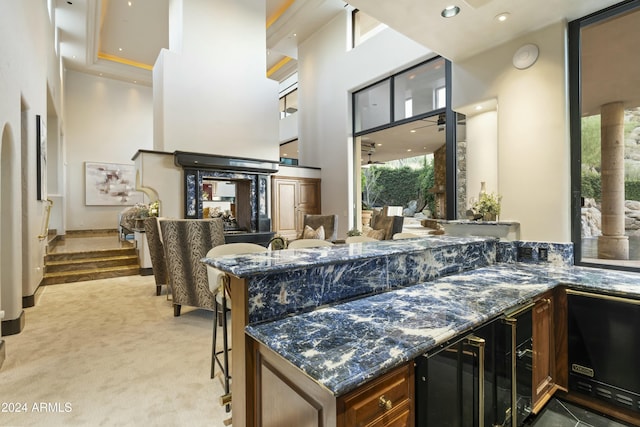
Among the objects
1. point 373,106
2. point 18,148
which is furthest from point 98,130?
point 373,106

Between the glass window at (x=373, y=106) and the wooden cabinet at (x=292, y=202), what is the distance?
193 centimetres

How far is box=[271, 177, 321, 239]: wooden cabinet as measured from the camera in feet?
25.0

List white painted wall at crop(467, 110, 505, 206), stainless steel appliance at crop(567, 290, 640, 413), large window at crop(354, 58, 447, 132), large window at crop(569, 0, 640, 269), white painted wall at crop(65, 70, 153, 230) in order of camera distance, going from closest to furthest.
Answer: stainless steel appliance at crop(567, 290, 640, 413), large window at crop(569, 0, 640, 269), white painted wall at crop(467, 110, 505, 206), large window at crop(354, 58, 447, 132), white painted wall at crop(65, 70, 153, 230)

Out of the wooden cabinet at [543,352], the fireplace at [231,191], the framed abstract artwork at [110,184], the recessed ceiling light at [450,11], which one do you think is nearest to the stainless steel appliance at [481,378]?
the wooden cabinet at [543,352]

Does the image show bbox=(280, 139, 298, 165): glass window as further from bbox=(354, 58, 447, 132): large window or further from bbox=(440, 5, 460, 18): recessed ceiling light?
bbox=(440, 5, 460, 18): recessed ceiling light

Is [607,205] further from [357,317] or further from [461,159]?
[357,317]

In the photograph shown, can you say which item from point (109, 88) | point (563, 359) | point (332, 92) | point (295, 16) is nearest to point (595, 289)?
point (563, 359)

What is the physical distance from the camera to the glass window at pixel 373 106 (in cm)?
659

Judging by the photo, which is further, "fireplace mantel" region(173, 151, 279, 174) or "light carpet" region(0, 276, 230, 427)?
"fireplace mantel" region(173, 151, 279, 174)

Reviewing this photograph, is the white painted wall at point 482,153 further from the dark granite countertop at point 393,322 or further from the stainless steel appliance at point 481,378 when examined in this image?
the stainless steel appliance at point 481,378

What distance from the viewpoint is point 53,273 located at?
5234mm

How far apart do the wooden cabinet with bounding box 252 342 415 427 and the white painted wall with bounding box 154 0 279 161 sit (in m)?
5.71

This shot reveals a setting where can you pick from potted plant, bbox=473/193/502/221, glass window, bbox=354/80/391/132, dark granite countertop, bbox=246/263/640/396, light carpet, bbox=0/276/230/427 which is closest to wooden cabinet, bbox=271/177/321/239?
glass window, bbox=354/80/391/132

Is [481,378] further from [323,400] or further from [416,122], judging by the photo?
[416,122]
